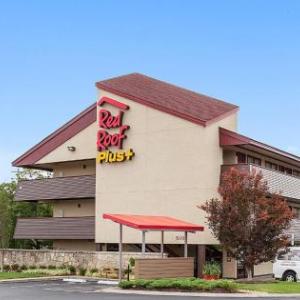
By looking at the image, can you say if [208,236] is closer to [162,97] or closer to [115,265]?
[115,265]

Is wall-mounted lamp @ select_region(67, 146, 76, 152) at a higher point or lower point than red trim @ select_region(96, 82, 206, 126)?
lower

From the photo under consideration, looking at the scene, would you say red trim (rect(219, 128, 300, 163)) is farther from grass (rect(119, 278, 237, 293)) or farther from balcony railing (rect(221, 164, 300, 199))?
grass (rect(119, 278, 237, 293))

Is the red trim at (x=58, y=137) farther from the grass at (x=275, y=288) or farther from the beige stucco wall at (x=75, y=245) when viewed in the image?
the grass at (x=275, y=288)

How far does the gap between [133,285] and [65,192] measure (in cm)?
1808

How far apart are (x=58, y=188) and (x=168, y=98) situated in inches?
412

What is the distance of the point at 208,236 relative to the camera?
3725cm

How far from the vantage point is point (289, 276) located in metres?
32.5

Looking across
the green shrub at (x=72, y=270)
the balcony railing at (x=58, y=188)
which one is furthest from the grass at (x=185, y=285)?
the balcony railing at (x=58, y=188)

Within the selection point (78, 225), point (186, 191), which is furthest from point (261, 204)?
point (78, 225)

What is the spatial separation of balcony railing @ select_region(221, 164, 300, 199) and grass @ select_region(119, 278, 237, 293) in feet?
35.8

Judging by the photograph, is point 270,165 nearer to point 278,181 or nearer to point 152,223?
point 278,181

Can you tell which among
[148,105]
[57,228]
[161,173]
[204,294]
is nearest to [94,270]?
[161,173]

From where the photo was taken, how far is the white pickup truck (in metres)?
32.3

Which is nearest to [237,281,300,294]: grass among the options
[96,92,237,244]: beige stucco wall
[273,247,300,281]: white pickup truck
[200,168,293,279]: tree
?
[200,168,293,279]: tree
